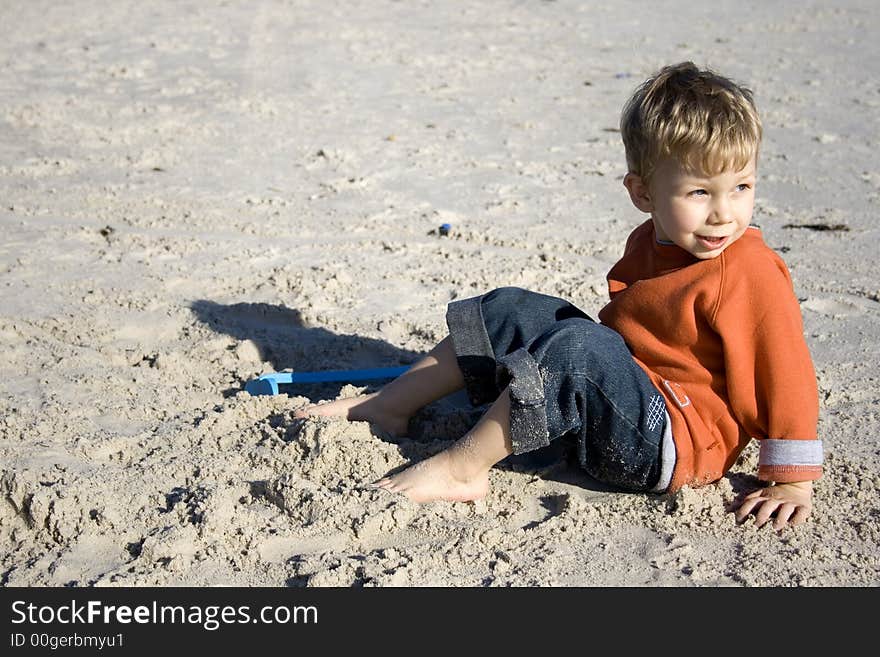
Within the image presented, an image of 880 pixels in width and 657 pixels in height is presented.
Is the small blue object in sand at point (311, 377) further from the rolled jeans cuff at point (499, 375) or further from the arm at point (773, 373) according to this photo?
the arm at point (773, 373)

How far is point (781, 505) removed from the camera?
88.2 inches

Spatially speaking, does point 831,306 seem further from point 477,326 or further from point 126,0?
point 126,0

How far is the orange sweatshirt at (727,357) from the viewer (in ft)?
7.10

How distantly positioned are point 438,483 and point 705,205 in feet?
2.75

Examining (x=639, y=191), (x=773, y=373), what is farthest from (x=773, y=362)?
(x=639, y=191)

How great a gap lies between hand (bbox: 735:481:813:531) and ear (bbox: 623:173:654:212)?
68cm

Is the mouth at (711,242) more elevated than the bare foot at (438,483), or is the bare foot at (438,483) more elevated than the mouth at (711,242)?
the mouth at (711,242)

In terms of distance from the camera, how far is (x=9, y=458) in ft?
8.05

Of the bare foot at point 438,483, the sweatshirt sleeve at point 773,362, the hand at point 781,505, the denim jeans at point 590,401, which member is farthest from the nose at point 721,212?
the bare foot at point 438,483

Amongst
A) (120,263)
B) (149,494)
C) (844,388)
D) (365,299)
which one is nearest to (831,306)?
(844,388)

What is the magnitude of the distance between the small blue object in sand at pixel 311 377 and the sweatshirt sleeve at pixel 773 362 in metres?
1.03

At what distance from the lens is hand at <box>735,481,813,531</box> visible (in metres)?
2.21

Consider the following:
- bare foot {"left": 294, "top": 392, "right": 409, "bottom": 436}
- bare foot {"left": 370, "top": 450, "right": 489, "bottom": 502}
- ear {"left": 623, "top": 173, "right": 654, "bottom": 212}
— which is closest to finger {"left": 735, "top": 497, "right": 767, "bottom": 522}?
bare foot {"left": 370, "top": 450, "right": 489, "bottom": 502}

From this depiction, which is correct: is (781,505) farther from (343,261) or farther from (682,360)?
(343,261)
